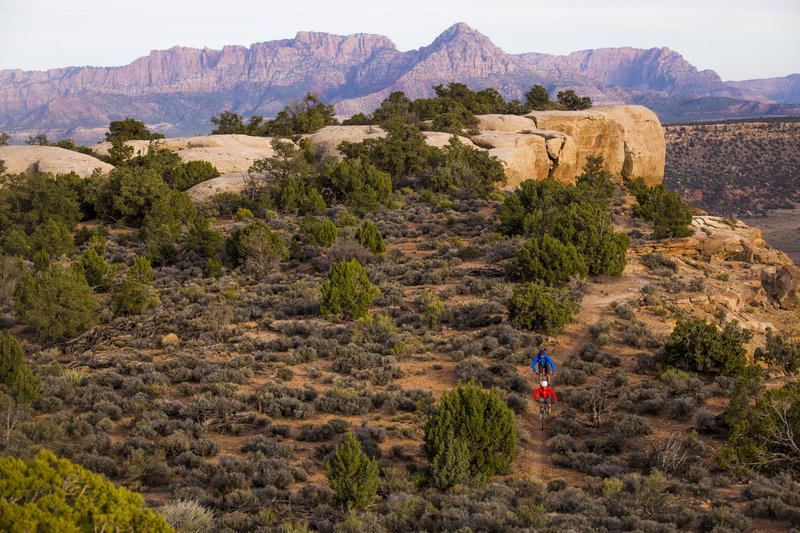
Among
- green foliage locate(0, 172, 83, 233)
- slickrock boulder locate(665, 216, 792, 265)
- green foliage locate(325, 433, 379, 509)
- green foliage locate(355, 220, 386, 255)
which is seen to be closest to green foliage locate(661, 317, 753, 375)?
green foliage locate(325, 433, 379, 509)

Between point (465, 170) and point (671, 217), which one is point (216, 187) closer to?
point (465, 170)

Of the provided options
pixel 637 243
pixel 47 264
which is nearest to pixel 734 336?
pixel 637 243

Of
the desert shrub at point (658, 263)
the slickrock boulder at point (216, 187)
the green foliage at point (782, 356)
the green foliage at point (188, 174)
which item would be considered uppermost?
the green foliage at point (188, 174)

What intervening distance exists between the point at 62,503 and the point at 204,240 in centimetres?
1894

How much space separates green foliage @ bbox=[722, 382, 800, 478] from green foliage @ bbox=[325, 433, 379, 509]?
5886 mm

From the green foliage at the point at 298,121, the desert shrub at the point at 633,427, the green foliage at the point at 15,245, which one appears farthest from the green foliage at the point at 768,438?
the green foliage at the point at 298,121

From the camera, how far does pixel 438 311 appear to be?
53.5ft

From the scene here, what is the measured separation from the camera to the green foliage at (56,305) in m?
15.1

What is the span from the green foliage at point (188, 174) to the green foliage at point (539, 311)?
24.5 meters

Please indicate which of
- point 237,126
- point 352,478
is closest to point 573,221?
point 352,478

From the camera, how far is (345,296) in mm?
16906

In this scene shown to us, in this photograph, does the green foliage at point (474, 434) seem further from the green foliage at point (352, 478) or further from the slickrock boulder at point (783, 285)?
the slickrock boulder at point (783, 285)

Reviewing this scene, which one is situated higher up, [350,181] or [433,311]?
[350,181]

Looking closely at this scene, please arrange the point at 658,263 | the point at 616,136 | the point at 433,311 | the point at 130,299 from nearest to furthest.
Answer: the point at 433,311 < the point at 130,299 < the point at 658,263 < the point at 616,136
